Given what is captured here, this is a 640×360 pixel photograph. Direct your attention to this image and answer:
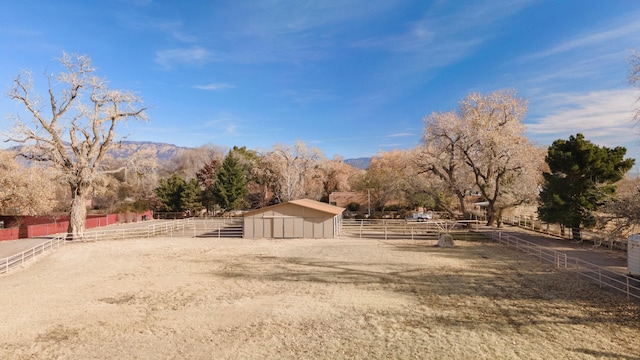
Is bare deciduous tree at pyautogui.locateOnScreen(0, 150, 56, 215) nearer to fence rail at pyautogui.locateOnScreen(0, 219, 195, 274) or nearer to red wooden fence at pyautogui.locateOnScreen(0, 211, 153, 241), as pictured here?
red wooden fence at pyautogui.locateOnScreen(0, 211, 153, 241)

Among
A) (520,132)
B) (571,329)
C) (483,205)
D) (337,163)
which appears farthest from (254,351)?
(337,163)

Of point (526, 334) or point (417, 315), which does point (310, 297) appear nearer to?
point (417, 315)

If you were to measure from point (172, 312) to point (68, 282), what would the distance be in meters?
7.96

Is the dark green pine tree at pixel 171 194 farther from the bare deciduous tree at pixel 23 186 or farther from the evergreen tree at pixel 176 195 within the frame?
the bare deciduous tree at pixel 23 186

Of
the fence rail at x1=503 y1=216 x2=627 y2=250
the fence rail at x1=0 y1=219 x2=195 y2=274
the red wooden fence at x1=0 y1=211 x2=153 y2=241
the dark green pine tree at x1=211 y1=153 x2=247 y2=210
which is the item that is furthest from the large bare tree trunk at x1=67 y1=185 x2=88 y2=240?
the fence rail at x1=503 y1=216 x2=627 y2=250

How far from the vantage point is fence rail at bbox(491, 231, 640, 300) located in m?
14.8

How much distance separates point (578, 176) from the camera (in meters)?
26.9

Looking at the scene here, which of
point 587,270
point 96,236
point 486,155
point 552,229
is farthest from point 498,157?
point 96,236

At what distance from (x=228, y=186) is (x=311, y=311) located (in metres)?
47.8

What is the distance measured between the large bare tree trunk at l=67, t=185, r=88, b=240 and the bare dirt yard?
10077mm

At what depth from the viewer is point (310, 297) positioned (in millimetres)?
14492

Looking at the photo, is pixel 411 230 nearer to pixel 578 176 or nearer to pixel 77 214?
pixel 578 176

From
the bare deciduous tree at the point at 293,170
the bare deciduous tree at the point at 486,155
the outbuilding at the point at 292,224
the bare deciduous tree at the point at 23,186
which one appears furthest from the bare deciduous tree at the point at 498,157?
the bare deciduous tree at the point at 23,186

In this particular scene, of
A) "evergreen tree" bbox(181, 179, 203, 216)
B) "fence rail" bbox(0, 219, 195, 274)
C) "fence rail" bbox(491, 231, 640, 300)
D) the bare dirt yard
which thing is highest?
"evergreen tree" bbox(181, 179, 203, 216)
